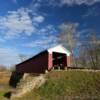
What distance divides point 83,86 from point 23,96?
18.7ft

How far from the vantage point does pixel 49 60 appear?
24891mm

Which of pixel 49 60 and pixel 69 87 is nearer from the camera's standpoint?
pixel 69 87

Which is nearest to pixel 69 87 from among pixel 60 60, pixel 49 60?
pixel 49 60

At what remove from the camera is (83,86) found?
58.4ft

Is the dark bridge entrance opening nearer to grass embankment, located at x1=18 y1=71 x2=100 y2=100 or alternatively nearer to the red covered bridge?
the red covered bridge

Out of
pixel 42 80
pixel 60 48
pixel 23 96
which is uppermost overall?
pixel 60 48

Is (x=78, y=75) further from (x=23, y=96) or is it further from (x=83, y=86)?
(x=23, y=96)

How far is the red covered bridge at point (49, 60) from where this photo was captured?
25.0 m

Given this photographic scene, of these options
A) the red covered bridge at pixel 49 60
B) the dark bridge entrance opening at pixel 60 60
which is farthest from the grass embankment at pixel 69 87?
the dark bridge entrance opening at pixel 60 60

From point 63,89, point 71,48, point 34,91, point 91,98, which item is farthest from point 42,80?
point 71,48

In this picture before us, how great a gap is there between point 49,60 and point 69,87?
7.50 metres

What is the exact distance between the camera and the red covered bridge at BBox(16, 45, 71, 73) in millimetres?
25047

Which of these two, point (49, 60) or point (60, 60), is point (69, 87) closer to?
point (49, 60)

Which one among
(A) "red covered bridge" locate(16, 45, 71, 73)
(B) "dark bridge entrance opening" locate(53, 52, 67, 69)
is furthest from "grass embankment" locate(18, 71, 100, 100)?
(B) "dark bridge entrance opening" locate(53, 52, 67, 69)
